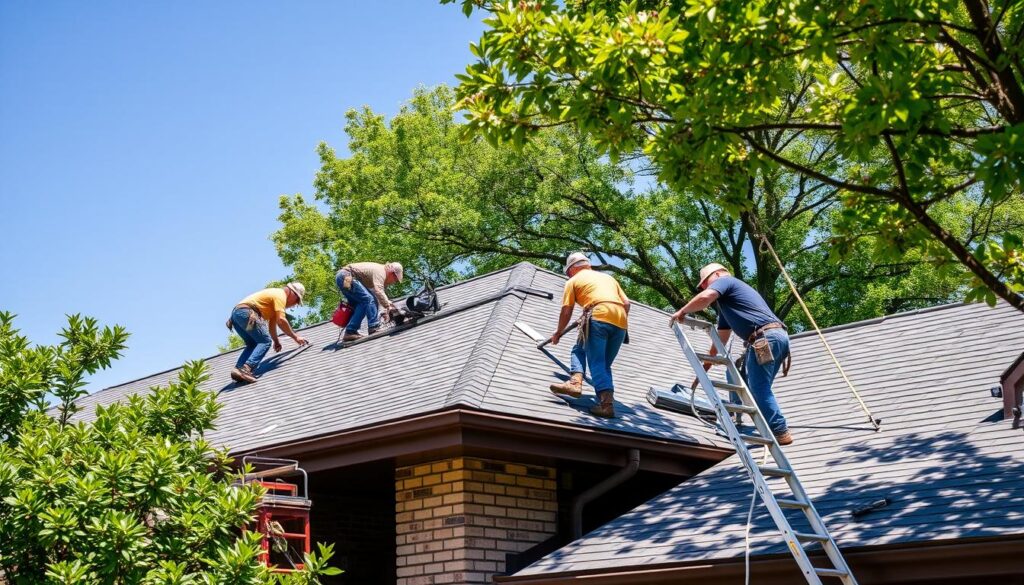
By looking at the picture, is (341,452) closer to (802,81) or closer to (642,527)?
(642,527)

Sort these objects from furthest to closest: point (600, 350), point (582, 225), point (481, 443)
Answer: point (582, 225)
point (600, 350)
point (481, 443)

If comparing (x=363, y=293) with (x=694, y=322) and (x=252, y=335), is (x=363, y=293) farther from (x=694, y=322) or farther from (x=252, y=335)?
(x=694, y=322)

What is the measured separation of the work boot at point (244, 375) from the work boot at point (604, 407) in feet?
19.7

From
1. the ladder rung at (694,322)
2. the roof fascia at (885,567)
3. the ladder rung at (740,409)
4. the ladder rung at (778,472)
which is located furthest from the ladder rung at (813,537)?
the ladder rung at (694,322)

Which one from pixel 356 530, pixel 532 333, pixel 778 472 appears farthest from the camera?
pixel 356 530

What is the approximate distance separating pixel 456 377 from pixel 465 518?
1455 mm

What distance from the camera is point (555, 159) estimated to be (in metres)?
28.7

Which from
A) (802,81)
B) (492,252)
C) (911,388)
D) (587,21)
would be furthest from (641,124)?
(492,252)

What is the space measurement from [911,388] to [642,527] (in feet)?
11.9

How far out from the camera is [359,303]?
14.7 m

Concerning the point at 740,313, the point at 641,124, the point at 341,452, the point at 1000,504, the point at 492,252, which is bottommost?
the point at 1000,504

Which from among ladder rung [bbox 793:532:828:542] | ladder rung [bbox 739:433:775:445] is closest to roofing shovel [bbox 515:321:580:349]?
ladder rung [bbox 739:433:775:445]

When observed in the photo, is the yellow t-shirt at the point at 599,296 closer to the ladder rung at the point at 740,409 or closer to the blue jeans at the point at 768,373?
the blue jeans at the point at 768,373

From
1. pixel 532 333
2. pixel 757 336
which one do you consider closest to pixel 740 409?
pixel 757 336
